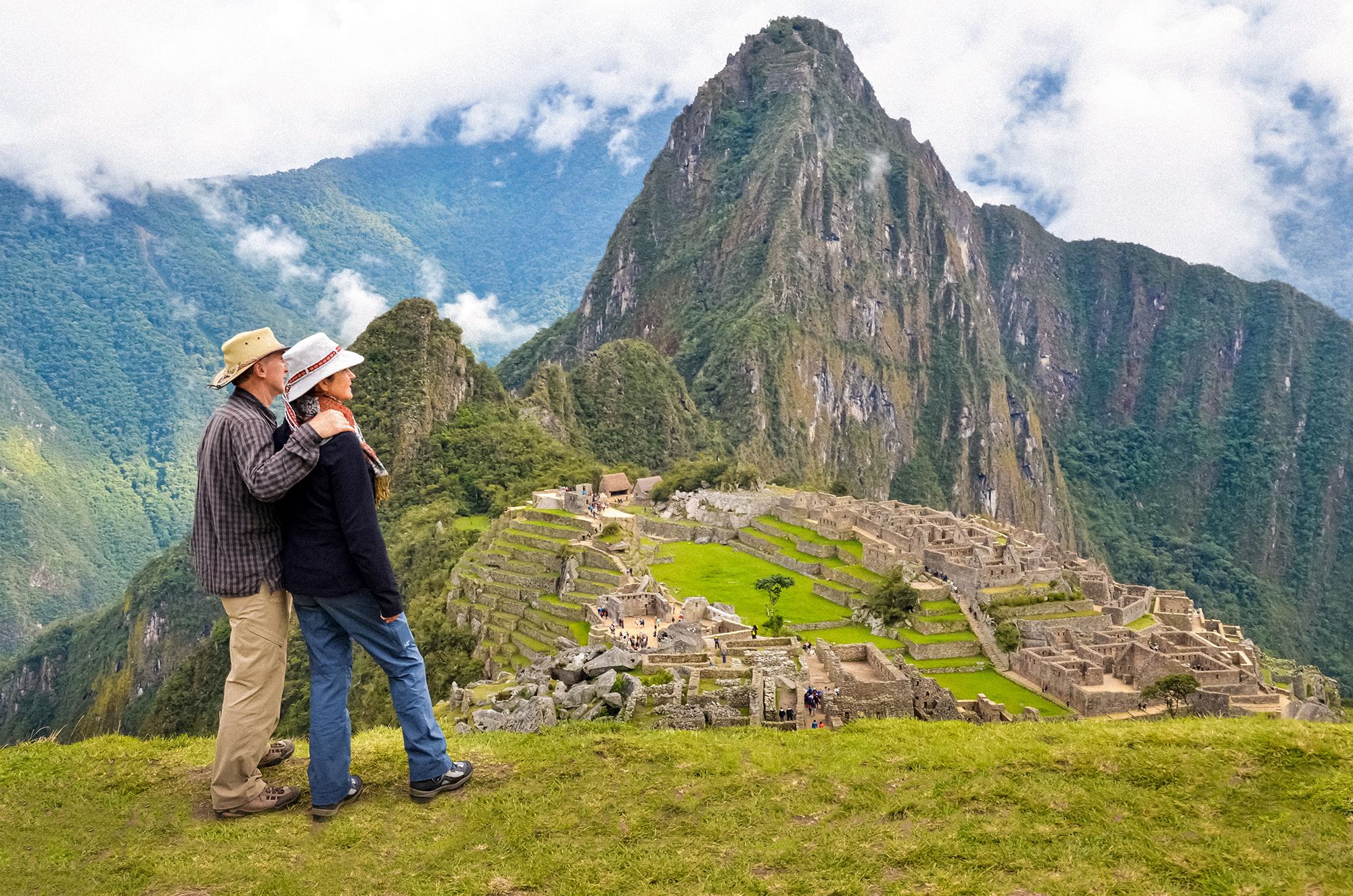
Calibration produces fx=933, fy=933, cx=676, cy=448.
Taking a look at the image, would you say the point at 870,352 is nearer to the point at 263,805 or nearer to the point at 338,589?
the point at 338,589

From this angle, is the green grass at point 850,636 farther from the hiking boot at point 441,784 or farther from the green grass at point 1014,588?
the hiking boot at point 441,784

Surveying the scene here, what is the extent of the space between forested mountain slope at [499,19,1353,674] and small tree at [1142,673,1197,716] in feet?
259

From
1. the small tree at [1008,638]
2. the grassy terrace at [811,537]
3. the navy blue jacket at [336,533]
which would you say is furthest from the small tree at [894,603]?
the navy blue jacket at [336,533]

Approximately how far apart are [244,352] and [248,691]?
8.49ft

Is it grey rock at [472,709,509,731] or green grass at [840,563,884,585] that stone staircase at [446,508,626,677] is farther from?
grey rock at [472,709,509,731]

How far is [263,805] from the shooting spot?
7172 millimetres

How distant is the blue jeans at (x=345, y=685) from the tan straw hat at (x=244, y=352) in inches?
70.0

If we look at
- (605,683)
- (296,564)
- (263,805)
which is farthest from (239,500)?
(605,683)

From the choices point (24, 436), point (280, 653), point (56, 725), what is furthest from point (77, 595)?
point (280, 653)

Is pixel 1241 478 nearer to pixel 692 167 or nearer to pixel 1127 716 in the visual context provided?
pixel 692 167

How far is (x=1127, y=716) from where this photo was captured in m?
27.4

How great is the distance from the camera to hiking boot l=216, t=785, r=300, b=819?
7.16 meters

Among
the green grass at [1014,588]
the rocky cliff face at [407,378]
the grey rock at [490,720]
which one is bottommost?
the grey rock at [490,720]

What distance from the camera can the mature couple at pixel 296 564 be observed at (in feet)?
22.6
